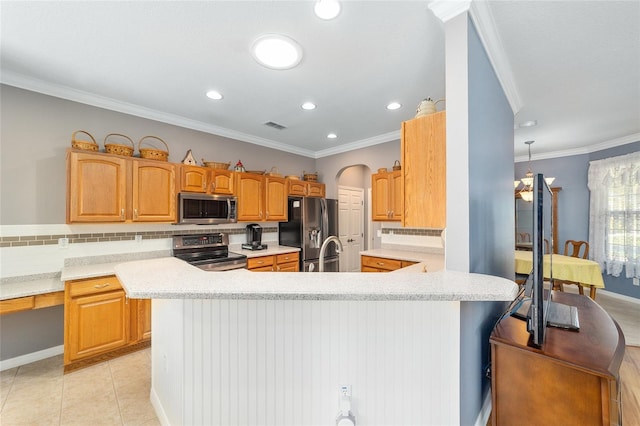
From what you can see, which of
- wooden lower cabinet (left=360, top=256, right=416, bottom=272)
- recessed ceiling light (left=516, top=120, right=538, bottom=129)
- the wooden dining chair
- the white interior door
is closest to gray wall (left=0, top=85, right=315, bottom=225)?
wooden lower cabinet (left=360, top=256, right=416, bottom=272)

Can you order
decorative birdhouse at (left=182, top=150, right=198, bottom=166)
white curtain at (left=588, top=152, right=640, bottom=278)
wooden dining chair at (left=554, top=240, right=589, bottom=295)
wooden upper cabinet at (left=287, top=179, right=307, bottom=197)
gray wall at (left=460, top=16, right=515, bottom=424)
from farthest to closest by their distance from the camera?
1. wooden upper cabinet at (left=287, top=179, right=307, bottom=197)
2. white curtain at (left=588, top=152, right=640, bottom=278)
3. wooden dining chair at (left=554, top=240, right=589, bottom=295)
4. decorative birdhouse at (left=182, top=150, right=198, bottom=166)
5. gray wall at (left=460, top=16, right=515, bottom=424)

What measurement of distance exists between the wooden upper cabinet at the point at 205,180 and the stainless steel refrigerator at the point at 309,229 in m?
1.17

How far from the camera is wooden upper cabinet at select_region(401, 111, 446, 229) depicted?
5.28 ft

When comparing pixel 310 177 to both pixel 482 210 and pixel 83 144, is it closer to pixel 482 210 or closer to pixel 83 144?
pixel 83 144

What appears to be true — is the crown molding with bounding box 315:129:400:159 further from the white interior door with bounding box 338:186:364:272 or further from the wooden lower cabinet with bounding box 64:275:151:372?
the wooden lower cabinet with bounding box 64:275:151:372

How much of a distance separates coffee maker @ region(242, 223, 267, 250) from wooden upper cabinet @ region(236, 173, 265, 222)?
0.23 metres

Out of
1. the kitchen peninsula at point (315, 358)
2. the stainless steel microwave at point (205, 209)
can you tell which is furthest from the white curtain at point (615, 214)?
the stainless steel microwave at point (205, 209)

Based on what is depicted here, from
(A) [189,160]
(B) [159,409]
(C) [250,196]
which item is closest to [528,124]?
(C) [250,196]

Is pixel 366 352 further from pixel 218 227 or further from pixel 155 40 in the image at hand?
pixel 218 227

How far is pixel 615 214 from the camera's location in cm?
444

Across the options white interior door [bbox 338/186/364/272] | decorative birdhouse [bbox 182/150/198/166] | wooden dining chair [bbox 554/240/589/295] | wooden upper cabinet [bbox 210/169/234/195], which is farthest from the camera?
white interior door [bbox 338/186/364/272]

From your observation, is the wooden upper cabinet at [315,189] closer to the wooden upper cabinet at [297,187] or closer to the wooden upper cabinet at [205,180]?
the wooden upper cabinet at [297,187]

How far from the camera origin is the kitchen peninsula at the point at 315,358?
1385mm

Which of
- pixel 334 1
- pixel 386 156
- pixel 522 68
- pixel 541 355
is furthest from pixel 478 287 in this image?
pixel 386 156
